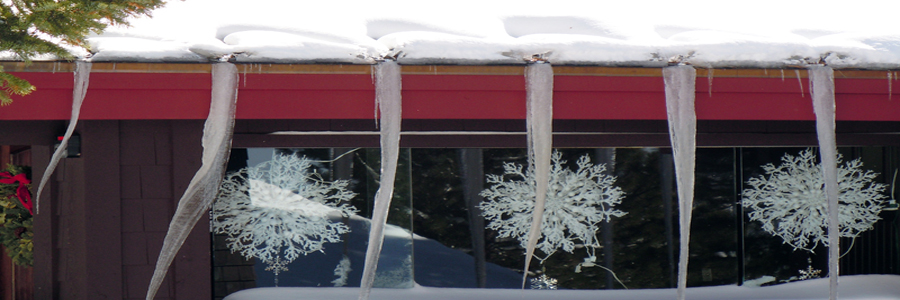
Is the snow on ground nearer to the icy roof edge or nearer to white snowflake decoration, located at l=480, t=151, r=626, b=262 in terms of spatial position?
white snowflake decoration, located at l=480, t=151, r=626, b=262

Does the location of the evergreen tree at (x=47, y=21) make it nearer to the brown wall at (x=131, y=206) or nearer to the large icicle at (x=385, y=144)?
the large icicle at (x=385, y=144)

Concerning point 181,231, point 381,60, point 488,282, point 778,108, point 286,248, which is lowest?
point 488,282

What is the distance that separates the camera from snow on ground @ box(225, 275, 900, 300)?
3807 millimetres

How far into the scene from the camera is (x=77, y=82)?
281cm

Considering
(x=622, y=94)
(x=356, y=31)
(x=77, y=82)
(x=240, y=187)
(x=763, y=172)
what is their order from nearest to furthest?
(x=77, y=82)
(x=356, y=31)
(x=622, y=94)
(x=240, y=187)
(x=763, y=172)

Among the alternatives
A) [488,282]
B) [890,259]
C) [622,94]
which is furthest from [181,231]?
[890,259]

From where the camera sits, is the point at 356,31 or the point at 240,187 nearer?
the point at 356,31

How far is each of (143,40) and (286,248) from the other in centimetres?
158

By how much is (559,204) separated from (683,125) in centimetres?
126

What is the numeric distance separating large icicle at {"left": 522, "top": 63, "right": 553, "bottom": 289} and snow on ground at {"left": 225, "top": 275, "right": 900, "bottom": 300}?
1142 mm

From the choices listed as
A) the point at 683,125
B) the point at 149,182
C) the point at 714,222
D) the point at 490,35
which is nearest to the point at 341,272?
the point at 149,182

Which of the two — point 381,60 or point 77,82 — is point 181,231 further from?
point 381,60

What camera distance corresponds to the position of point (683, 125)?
2.98 m

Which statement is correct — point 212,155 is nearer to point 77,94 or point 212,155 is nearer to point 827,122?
point 77,94
